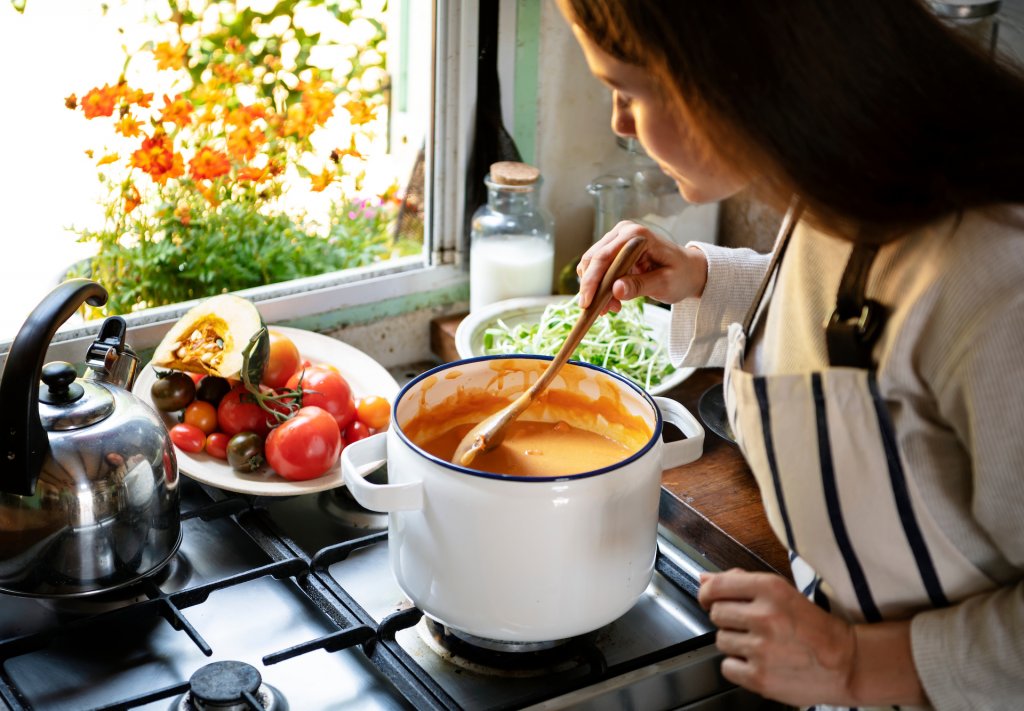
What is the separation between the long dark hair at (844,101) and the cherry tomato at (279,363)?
26.4 inches

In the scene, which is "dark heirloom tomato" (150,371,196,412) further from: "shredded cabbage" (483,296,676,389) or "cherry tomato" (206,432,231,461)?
"shredded cabbage" (483,296,676,389)

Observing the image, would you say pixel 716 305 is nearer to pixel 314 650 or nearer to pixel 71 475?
pixel 314 650

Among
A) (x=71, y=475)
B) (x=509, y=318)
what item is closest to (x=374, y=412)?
(x=509, y=318)

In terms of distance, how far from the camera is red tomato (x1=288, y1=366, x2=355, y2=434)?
1.24 m

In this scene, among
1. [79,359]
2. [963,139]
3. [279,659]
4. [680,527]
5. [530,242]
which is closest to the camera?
[963,139]

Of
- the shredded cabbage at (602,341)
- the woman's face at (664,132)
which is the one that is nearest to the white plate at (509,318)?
the shredded cabbage at (602,341)

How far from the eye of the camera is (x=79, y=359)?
1264 millimetres

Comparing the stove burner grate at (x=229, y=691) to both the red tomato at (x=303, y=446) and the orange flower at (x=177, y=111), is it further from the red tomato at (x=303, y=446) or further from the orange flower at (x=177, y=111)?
the orange flower at (x=177, y=111)

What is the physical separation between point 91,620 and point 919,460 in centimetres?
68

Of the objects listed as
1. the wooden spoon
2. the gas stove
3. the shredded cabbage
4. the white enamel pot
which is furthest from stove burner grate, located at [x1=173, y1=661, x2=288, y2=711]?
the shredded cabbage

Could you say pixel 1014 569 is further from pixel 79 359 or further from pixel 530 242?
pixel 79 359

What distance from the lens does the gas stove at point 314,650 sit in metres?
0.91

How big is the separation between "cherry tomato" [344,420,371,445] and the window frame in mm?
205

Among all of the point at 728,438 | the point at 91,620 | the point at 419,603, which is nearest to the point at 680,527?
the point at 728,438
